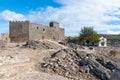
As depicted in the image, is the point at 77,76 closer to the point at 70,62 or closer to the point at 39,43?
the point at 70,62

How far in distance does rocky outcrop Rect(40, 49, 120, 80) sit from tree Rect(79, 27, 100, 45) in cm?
2544

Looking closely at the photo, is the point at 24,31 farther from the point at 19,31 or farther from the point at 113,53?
the point at 113,53

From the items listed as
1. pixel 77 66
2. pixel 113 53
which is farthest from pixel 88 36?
pixel 77 66

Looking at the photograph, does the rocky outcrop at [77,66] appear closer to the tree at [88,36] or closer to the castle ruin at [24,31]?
the castle ruin at [24,31]

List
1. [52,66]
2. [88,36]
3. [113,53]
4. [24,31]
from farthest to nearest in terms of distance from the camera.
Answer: [88,36], [24,31], [113,53], [52,66]

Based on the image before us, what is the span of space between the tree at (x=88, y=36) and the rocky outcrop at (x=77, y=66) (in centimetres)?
2544

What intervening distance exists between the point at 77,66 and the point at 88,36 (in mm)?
30222

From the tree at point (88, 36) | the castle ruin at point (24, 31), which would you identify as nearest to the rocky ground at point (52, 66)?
the castle ruin at point (24, 31)

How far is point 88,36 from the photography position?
60.3m

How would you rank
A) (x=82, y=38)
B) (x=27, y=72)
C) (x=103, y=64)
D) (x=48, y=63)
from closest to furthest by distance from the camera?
1. (x=27, y=72)
2. (x=48, y=63)
3. (x=103, y=64)
4. (x=82, y=38)

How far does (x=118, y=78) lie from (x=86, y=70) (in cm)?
2691

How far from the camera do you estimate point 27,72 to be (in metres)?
25.9

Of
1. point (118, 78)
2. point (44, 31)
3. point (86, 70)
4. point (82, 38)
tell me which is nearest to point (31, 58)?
point (86, 70)

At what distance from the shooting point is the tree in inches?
2357
